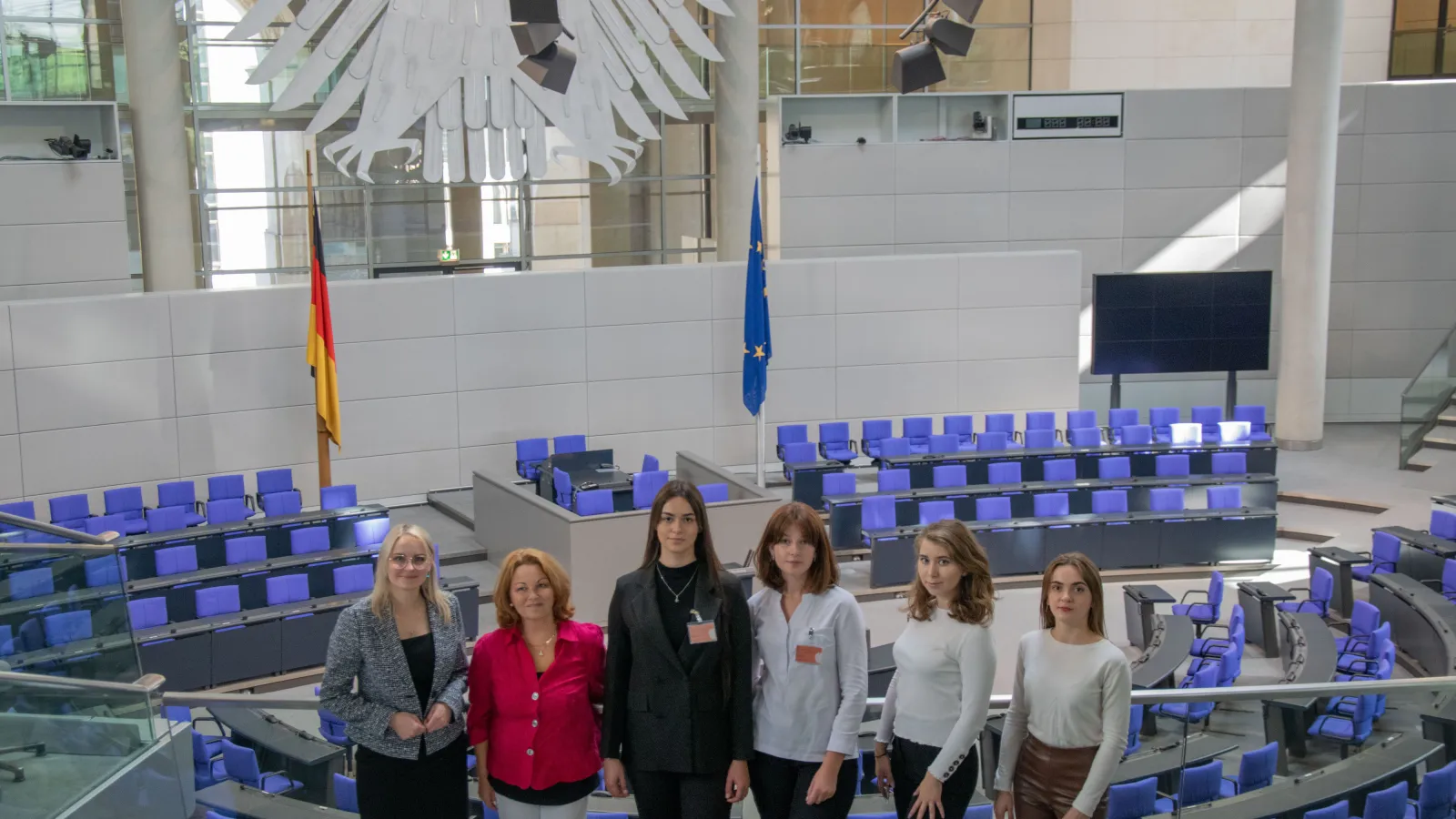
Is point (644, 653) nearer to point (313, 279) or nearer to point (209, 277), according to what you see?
point (313, 279)

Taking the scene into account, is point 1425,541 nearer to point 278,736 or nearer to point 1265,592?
point 1265,592

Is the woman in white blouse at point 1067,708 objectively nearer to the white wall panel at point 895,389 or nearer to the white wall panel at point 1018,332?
the white wall panel at point 895,389

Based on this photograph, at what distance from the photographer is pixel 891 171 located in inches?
723

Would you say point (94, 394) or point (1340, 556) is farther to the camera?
point (94, 394)

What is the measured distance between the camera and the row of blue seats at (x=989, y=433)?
15484 millimetres

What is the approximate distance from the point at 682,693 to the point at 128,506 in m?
11.1

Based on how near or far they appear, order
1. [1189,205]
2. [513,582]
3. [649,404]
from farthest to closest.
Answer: [1189,205]
[649,404]
[513,582]

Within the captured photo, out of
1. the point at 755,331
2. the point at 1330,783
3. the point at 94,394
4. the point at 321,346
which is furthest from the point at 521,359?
the point at 1330,783

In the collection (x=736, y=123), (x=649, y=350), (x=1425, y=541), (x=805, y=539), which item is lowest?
(x=1425, y=541)

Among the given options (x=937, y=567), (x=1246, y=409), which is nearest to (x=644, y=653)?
(x=937, y=567)

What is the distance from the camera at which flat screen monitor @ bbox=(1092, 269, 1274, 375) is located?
1706 centimetres

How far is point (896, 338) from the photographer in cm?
1716

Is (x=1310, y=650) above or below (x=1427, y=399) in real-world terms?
below

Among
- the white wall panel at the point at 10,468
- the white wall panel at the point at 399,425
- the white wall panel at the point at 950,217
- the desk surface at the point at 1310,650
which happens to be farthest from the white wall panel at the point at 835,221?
the white wall panel at the point at 10,468
